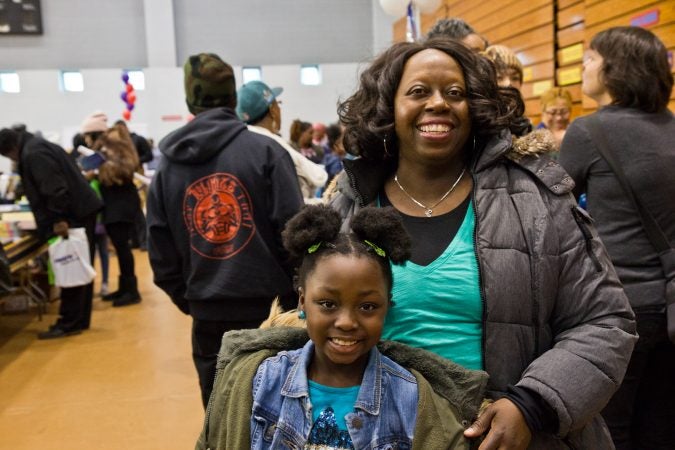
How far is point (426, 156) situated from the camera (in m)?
1.48

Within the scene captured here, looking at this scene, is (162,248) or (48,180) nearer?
(162,248)

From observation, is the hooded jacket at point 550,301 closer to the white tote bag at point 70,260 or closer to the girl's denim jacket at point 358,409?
the girl's denim jacket at point 358,409

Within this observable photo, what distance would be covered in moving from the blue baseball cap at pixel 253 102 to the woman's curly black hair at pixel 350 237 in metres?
2.12

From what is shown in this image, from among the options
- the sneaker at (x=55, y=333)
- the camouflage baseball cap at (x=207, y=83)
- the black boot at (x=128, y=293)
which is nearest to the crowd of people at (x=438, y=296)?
the camouflage baseball cap at (x=207, y=83)

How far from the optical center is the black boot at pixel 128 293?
6262mm

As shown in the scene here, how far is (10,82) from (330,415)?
14.6 meters

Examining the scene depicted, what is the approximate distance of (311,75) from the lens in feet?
47.9

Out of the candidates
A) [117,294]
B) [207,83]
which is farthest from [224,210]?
[117,294]

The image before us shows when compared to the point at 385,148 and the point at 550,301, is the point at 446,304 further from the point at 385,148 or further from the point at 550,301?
the point at 385,148

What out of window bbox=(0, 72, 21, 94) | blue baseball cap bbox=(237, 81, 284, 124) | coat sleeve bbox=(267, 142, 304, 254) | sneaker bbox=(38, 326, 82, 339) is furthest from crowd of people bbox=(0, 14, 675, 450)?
window bbox=(0, 72, 21, 94)

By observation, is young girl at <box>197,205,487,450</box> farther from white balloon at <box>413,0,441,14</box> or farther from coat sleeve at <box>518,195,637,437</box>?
white balloon at <box>413,0,441,14</box>

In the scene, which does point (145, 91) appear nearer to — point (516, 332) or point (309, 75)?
point (309, 75)

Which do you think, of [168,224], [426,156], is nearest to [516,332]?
[426,156]

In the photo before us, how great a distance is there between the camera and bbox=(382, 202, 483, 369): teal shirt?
4.52 ft
